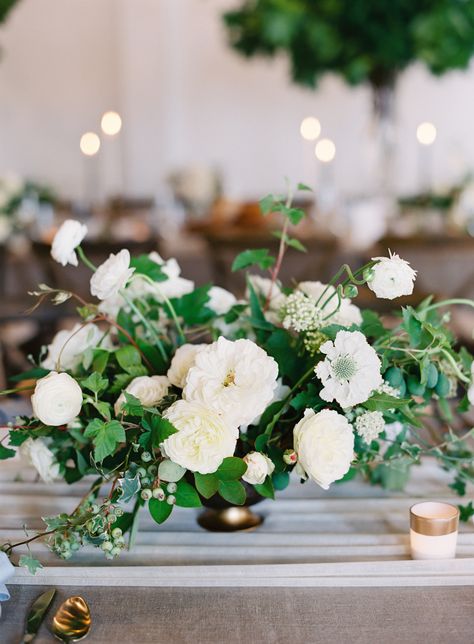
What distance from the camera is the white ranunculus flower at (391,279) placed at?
885 millimetres

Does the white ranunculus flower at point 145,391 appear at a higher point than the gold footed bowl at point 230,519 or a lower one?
higher

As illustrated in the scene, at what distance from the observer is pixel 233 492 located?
0.91m

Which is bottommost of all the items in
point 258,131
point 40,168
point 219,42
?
point 40,168

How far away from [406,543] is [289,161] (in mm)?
6196

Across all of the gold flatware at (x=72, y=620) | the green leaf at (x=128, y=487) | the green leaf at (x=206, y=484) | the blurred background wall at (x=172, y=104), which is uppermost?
the green leaf at (x=128, y=487)

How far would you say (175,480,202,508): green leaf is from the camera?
35.7 inches

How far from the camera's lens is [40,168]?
7160mm

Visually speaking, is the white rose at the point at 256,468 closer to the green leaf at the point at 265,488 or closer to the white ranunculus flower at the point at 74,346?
the green leaf at the point at 265,488

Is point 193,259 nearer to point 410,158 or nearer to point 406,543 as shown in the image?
point 406,543

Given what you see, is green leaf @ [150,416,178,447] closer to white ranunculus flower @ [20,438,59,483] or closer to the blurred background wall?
white ranunculus flower @ [20,438,59,483]

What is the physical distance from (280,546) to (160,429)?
9.9 inches

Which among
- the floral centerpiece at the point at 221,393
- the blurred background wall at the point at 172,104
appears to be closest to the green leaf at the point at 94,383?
the floral centerpiece at the point at 221,393

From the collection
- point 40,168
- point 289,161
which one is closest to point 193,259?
point 289,161

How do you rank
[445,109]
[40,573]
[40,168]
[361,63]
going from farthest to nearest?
[40,168] → [445,109] → [361,63] → [40,573]
